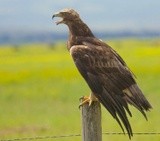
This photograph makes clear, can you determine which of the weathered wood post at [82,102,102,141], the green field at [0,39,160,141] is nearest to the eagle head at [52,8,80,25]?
the weathered wood post at [82,102,102,141]

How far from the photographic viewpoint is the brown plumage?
23.5 ft

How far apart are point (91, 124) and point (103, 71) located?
3.76 ft

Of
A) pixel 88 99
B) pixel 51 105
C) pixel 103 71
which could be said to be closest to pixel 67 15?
pixel 103 71

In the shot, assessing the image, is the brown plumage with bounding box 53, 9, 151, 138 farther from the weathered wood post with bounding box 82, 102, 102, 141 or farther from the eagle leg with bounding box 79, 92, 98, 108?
the weathered wood post with bounding box 82, 102, 102, 141

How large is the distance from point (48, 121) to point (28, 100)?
17.3 feet

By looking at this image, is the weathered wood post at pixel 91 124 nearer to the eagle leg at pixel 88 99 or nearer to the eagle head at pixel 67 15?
the eagle leg at pixel 88 99

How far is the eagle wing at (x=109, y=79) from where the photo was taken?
23.3ft

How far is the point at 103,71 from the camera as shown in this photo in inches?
304

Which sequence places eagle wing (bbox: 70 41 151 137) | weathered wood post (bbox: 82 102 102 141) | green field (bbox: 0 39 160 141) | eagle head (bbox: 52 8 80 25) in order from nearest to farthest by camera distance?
1. weathered wood post (bbox: 82 102 102 141)
2. eagle wing (bbox: 70 41 151 137)
3. eagle head (bbox: 52 8 80 25)
4. green field (bbox: 0 39 160 141)

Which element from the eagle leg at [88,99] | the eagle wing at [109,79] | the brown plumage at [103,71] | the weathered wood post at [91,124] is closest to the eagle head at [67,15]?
the brown plumage at [103,71]

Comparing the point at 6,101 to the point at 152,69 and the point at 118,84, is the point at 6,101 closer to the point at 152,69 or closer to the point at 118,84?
the point at 152,69

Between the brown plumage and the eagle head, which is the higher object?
the eagle head

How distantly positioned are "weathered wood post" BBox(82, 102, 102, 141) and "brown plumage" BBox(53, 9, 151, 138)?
0.71ft

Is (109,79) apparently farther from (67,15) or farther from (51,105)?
(51,105)
